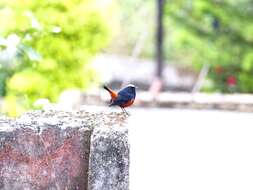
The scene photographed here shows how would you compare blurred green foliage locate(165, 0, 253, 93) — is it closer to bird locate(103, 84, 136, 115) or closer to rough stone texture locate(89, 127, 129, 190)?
bird locate(103, 84, 136, 115)

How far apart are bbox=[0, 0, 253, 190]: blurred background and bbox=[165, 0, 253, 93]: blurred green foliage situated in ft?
0.05

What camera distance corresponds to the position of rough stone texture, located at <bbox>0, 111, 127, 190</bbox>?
3150 millimetres

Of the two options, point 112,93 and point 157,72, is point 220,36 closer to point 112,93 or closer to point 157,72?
point 157,72

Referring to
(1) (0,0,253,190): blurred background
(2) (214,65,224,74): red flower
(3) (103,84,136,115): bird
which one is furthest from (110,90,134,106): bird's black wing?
(2) (214,65,224,74): red flower

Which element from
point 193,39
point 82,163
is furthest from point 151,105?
point 82,163

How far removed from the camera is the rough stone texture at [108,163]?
305 centimetres

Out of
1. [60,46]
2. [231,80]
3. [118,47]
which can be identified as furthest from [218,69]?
[60,46]

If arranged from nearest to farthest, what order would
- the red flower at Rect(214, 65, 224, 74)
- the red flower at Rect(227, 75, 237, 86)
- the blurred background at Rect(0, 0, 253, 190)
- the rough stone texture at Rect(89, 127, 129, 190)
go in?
1. the rough stone texture at Rect(89, 127, 129, 190)
2. the blurred background at Rect(0, 0, 253, 190)
3. the red flower at Rect(227, 75, 237, 86)
4. the red flower at Rect(214, 65, 224, 74)

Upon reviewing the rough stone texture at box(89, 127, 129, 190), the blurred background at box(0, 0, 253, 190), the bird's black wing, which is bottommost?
the rough stone texture at box(89, 127, 129, 190)

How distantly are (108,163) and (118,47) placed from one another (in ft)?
34.1

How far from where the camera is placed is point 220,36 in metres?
10.6

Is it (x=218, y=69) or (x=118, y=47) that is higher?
(x=118, y=47)

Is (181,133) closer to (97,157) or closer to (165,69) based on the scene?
(97,157)

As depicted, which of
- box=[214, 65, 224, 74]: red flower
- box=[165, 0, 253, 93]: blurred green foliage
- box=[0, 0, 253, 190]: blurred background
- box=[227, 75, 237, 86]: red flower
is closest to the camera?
box=[0, 0, 253, 190]: blurred background
